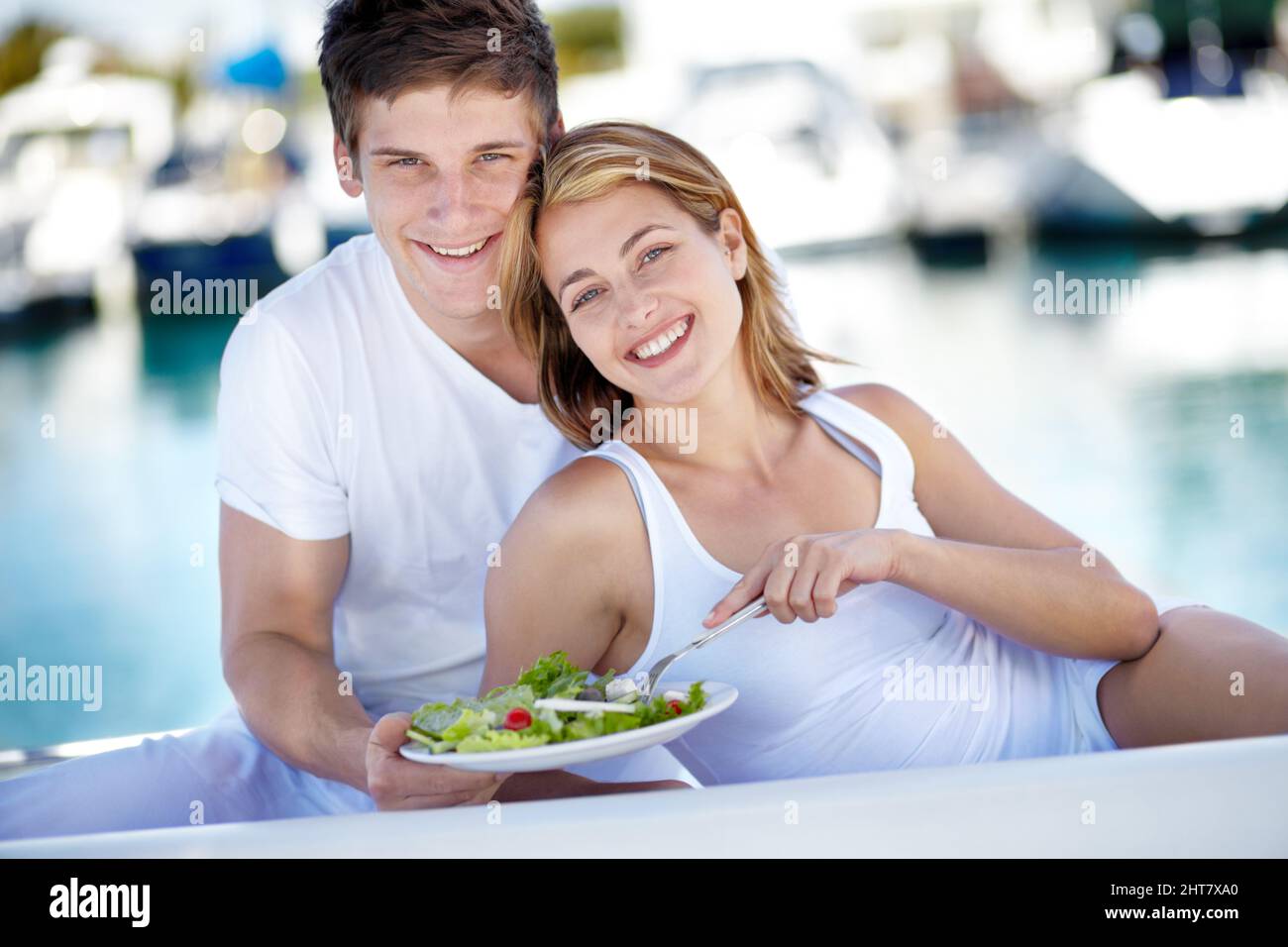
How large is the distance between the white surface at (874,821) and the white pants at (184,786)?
379 mm

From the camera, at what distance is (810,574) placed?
1712 mm

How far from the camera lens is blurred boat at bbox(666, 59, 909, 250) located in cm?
1196

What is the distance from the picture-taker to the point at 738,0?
1758 centimetres

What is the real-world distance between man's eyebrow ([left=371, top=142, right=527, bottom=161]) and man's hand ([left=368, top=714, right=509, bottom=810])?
2.93 ft

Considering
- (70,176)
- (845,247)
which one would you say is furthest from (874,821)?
(70,176)

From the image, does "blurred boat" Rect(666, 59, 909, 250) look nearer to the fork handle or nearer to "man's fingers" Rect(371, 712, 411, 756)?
the fork handle

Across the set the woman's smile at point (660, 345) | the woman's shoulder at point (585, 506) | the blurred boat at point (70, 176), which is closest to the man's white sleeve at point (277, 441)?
the woman's shoulder at point (585, 506)

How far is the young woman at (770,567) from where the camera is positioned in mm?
1866

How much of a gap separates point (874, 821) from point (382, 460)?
1.06 m

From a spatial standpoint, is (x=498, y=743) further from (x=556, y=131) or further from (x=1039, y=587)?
(x=556, y=131)

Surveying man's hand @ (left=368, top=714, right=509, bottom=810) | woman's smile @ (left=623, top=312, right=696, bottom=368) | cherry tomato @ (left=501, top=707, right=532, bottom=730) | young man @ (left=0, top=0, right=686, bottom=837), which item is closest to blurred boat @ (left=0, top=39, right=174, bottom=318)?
young man @ (left=0, top=0, right=686, bottom=837)

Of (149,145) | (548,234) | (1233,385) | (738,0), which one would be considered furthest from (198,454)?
(738,0)
